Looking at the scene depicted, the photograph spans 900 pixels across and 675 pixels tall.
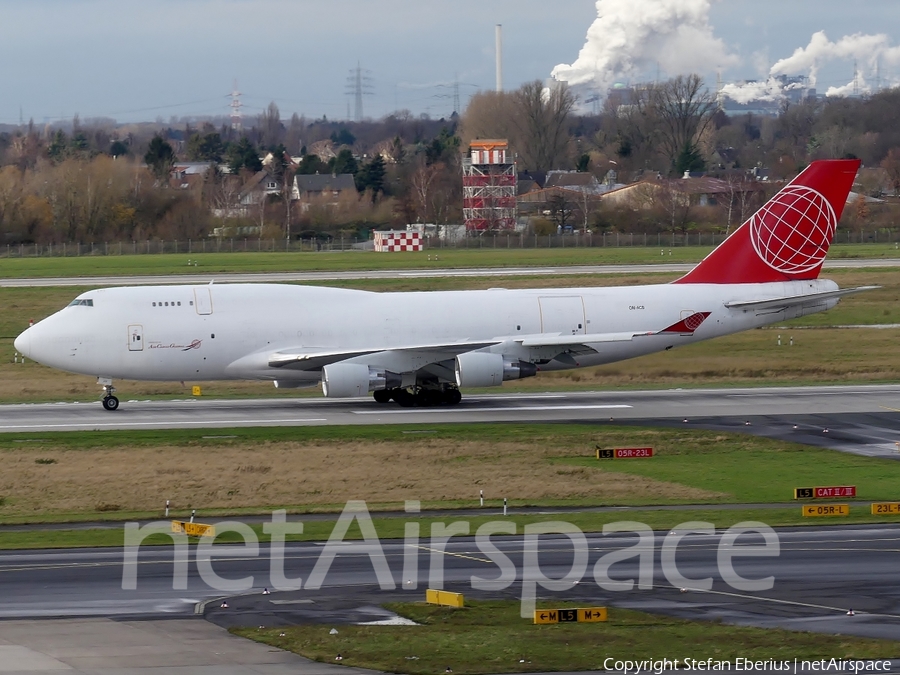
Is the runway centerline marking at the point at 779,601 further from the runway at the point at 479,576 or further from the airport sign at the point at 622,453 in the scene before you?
the airport sign at the point at 622,453

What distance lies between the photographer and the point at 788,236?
144 feet

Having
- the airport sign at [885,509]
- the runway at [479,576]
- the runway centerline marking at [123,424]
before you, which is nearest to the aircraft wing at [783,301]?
the runway centerline marking at [123,424]

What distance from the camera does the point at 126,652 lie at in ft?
53.7

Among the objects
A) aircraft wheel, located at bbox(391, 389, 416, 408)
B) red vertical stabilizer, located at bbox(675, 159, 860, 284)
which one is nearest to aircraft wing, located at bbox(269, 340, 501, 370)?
aircraft wheel, located at bbox(391, 389, 416, 408)

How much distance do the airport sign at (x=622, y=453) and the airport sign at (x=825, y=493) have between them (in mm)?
6046

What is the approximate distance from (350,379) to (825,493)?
16.0 metres

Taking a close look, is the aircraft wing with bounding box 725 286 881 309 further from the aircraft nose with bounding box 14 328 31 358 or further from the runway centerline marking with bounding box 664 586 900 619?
the runway centerline marking with bounding box 664 586 900 619

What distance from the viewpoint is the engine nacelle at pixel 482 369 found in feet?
127

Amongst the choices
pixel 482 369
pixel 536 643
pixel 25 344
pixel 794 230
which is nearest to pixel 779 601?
pixel 536 643

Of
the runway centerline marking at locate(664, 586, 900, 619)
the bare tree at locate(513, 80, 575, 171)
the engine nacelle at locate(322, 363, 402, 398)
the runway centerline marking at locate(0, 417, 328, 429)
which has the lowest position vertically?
the runway centerline marking at locate(0, 417, 328, 429)

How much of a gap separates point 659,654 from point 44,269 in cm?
7838

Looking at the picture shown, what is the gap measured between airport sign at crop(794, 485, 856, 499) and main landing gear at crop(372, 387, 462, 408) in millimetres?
16031

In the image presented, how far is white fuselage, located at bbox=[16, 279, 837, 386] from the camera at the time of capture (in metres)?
39.3

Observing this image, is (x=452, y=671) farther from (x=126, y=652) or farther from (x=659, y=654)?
(x=126, y=652)
